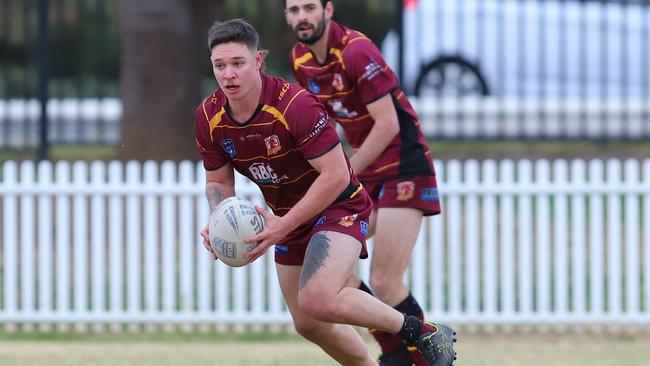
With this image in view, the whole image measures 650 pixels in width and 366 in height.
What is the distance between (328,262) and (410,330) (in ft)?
1.77

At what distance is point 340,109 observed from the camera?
714 cm

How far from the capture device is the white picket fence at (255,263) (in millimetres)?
9914

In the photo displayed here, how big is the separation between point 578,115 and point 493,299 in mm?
7072

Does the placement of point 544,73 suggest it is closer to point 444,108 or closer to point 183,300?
point 444,108

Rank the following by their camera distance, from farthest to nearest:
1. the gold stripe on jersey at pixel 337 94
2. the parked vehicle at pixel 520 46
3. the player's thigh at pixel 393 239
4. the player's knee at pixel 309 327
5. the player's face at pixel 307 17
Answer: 1. the parked vehicle at pixel 520 46
2. the player's thigh at pixel 393 239
3. the gold stripe on jersey at pixel 337 94
4. the player's face at pixel 307 17
5. the player's knee at pixel 309 327

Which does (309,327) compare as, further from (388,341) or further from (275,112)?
(388,341)

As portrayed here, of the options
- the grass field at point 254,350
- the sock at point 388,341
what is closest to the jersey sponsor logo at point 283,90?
the sock at point 388,341

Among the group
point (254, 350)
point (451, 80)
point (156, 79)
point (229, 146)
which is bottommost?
point (254, 350)

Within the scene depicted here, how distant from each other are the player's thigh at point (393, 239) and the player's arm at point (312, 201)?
134cm

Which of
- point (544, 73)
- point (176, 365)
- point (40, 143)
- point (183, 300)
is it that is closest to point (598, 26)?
point (544, 73)

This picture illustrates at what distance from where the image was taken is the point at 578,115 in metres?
16.7

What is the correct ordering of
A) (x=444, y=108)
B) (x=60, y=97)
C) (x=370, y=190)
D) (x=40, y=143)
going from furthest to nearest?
(x=60, y=97)
(x=444, y=108)
(x=40, y=143)
(x=370, y=190)

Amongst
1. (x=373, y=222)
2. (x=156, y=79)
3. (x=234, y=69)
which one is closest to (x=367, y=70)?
(x=373, y=222)

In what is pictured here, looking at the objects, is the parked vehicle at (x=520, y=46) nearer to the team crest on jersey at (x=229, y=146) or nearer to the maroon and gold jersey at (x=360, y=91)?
the maroon and gold jersey at (x=360, y=91)
